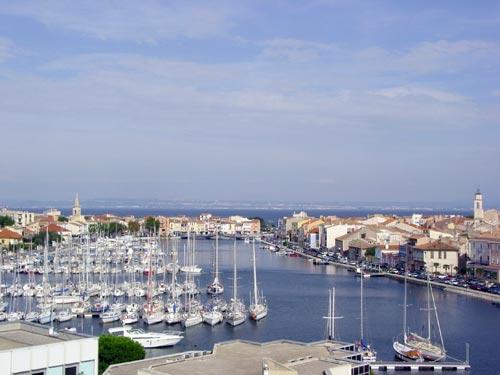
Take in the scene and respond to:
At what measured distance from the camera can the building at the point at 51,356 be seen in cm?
510

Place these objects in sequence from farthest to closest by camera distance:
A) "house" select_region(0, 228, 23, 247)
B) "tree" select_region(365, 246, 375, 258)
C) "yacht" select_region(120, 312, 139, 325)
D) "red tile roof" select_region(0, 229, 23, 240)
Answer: "red tile roof" select_region(0, 229, 23, 240) → "house" select_region(0, 228, 23, 247) → "tree" select_region(365, 246, 375, 258) → "yacht" select_region(120, 312, 139, 325)

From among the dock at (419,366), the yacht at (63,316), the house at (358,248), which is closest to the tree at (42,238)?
the house at (358,248)

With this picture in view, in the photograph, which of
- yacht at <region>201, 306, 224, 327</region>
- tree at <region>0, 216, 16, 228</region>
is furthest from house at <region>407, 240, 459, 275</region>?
tree at <region>0, 216, 16, 228</region>

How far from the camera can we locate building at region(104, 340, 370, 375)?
264 inches

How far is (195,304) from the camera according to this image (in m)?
18.9

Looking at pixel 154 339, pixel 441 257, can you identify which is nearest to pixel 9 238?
pixel 441 257

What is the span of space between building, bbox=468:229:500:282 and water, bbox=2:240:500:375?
8.99 feet

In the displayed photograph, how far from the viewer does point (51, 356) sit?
5.28 metres

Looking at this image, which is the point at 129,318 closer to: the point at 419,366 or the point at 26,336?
the point at 419,366

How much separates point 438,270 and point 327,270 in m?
4.86

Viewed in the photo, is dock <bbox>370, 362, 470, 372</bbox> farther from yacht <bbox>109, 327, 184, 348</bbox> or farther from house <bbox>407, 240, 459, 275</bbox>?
house <bbox>407, 240, 459, 275</bbox>

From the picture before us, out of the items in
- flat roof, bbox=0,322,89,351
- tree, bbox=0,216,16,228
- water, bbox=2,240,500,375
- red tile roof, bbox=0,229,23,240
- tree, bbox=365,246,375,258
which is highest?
flat roof, bbox=0,322,89,351

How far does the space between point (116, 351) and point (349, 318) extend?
27.6ft

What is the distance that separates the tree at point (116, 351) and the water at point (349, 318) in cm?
317
